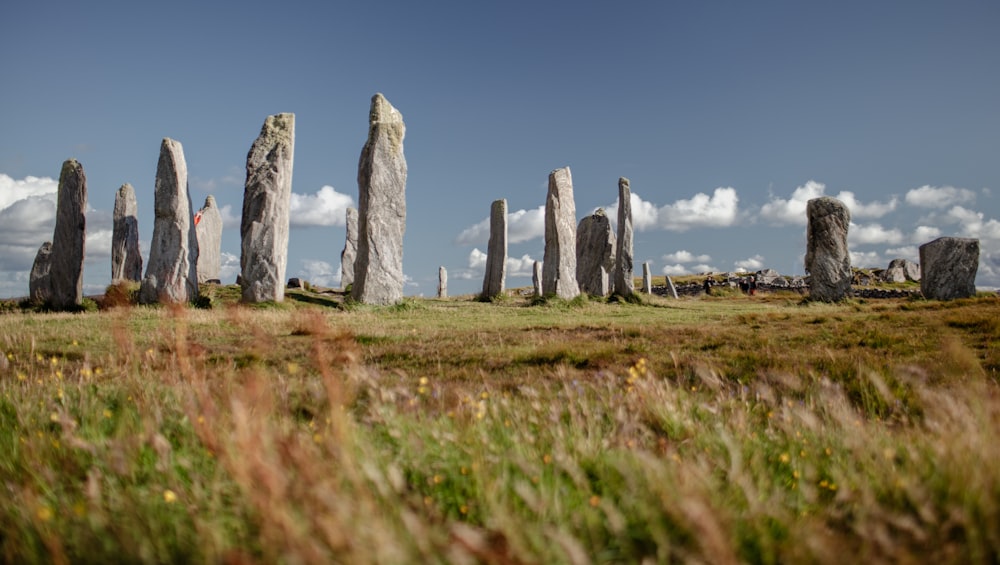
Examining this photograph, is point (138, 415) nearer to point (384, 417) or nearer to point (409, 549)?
point (384, 417)

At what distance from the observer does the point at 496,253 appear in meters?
26.7

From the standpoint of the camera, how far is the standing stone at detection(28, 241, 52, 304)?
19.9 meters

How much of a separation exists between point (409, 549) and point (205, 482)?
1.34m

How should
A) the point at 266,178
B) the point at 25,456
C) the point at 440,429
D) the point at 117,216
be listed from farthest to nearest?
the point at 117,216 → the point at 266,178 → the point at 440,429 → the point at 25,456

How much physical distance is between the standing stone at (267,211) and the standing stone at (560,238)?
9.68m

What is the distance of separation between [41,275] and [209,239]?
1090cm

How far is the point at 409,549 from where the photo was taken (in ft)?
5.88

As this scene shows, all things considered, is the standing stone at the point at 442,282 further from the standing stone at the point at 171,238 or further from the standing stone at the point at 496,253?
the standing stone at the point at 171,238

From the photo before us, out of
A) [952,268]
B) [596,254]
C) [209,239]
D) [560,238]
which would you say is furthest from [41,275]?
[952,268]

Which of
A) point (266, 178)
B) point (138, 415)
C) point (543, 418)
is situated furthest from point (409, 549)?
point (266, 178)

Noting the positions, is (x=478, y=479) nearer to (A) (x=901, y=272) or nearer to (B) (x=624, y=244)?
(B) (x=624, y=244)

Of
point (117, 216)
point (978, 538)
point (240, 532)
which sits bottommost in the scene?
point (240, 532)

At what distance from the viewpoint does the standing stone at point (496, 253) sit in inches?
1035

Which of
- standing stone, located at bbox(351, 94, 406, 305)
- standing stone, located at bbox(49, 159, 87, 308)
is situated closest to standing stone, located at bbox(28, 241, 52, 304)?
standing stone, located at bbox(49, 159, 87, 308)
